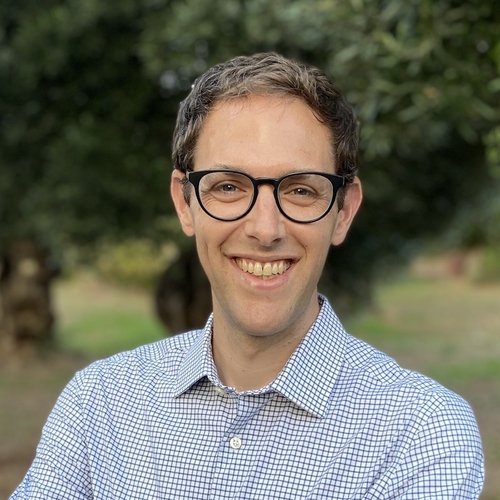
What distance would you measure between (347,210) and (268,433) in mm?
577

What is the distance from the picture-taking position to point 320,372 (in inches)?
73.8

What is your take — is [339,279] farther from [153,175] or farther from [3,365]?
[3,365]

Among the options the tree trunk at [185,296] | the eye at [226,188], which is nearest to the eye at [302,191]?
the eye at [226,188]

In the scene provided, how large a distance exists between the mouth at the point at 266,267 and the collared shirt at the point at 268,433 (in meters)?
0.18

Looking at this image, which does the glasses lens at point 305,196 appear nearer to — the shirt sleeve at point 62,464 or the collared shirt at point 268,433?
the collared shirt at point 268,433

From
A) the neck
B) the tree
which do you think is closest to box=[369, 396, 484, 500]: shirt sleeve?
the neck

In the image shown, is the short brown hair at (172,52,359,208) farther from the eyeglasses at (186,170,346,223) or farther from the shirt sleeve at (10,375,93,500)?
the shirt sleeve at (10,375,93,500)

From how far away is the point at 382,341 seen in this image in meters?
14.8

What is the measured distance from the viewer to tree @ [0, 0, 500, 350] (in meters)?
3.92

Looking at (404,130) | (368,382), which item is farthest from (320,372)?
(404,130)

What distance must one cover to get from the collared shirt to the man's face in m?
0.13

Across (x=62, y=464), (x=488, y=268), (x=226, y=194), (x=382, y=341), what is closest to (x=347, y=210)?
(x=226, y=194)

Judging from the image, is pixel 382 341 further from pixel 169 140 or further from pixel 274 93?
pixel 274 93

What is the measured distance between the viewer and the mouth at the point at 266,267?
72.6 inches
